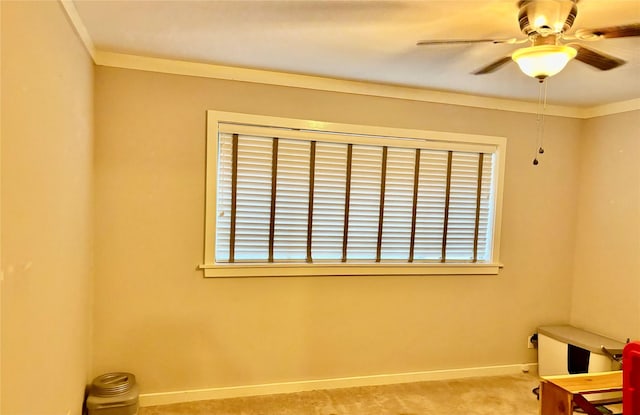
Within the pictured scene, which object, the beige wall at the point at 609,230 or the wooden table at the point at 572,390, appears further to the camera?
the beige wall at the point at 609,230

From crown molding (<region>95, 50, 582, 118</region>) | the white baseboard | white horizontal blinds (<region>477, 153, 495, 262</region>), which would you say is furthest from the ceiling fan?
the white baseboard

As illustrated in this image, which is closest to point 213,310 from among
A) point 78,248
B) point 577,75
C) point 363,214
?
point 78,248

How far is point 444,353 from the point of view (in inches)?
146

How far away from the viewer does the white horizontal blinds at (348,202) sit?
319cm

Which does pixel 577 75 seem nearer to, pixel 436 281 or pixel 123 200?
pixel 436 281

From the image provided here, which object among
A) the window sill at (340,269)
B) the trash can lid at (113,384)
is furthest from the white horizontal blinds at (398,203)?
the trash can lid at (113,384)

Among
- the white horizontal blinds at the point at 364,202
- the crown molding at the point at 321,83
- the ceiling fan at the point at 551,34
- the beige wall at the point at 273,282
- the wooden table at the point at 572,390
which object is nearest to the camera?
the ceiling fan at the point at 551,34

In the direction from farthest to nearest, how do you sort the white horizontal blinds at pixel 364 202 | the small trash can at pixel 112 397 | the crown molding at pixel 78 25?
1. the white horizontal blinds at pixel 364 202
2. the small trash can at pixel 112 397
3. the crown molding at pixel 78 25

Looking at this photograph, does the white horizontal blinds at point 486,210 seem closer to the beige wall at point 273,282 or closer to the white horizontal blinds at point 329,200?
the beige wall at point 273,282

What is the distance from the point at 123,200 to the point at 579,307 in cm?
402

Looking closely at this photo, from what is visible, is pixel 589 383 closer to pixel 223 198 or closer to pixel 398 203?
pixel 398 203

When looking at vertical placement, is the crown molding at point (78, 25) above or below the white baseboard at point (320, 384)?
above

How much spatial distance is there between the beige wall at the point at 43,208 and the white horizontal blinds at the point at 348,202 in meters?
1.02

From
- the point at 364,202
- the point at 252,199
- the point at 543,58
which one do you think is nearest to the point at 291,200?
the point at 252,199
